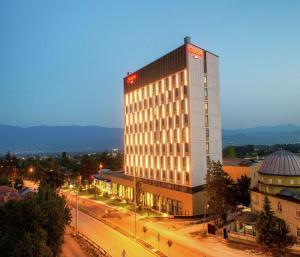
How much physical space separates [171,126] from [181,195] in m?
17.3

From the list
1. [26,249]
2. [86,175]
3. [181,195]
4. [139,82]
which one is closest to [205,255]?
[26,249]

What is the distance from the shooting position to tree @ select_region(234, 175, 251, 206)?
6606 centimetres

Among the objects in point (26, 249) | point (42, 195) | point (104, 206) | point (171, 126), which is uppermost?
point (171, 126)

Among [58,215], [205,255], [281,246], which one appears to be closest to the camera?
[58,215]

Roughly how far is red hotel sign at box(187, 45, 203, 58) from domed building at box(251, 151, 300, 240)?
30890 millimetres

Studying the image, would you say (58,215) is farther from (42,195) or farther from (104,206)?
(104,206)

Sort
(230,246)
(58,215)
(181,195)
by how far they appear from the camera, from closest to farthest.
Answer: (58,215) → (230,246) → (181,195)

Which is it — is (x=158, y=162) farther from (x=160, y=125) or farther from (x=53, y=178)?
(x=53, y=178)

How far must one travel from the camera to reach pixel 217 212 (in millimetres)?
59312

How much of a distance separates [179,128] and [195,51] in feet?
59.3

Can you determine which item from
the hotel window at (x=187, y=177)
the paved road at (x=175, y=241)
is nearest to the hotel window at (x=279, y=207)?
the paved road at (x=175, y=241)

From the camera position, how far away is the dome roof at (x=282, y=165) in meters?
53.5

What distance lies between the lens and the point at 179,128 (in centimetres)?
7881

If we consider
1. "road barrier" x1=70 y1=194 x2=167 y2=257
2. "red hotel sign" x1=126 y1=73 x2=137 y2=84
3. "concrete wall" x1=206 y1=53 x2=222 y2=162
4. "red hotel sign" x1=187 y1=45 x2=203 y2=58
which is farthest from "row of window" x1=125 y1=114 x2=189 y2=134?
"road barrier" x1=70 y1=194 x2=167 y2=257
